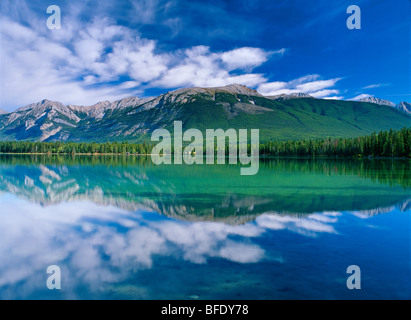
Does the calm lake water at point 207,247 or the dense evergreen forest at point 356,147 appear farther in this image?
the dense evergreen forest at point 356,147

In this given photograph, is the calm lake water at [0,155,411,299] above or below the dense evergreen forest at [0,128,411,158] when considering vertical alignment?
below

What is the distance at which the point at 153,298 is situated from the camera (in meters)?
9.10

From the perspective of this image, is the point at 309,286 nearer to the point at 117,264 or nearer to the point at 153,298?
the point at 153,298

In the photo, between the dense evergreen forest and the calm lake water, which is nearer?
the calm lake water

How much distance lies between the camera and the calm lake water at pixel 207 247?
969 centimetres

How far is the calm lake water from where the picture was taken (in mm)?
9688

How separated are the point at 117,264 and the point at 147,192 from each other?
19408 millimetres

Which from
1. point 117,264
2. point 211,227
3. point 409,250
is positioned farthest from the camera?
point 211,227

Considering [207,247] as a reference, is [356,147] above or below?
above

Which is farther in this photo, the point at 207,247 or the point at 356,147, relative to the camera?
the point at 356,147

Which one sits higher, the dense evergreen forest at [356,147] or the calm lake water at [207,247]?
the dense evergreen forest at [356,147]

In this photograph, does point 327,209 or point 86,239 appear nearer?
point 86,239

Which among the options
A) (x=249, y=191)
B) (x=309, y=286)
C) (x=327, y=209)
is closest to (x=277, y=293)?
(x=309, y=286)

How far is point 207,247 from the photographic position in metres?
13.6
